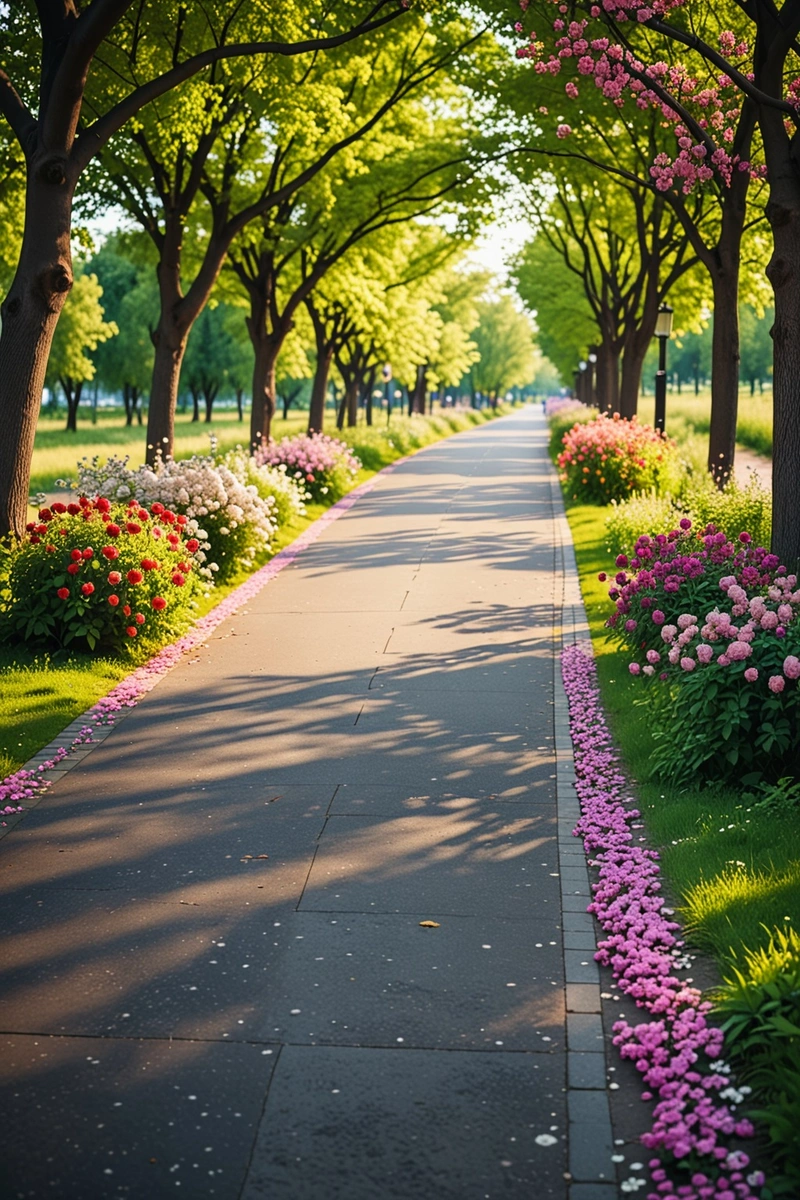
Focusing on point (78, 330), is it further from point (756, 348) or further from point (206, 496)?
point (756, 348)

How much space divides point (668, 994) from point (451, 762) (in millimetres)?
3500

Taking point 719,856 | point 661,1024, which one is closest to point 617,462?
point 719,856

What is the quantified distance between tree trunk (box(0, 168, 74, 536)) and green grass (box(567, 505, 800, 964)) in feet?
21.7

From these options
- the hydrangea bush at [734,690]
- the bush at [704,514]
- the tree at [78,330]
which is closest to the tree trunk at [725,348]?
the bush at [704,514]

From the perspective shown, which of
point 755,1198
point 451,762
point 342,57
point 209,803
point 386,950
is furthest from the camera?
point 342,57

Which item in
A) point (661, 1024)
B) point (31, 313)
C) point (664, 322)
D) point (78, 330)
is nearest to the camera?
point (661, 1024)

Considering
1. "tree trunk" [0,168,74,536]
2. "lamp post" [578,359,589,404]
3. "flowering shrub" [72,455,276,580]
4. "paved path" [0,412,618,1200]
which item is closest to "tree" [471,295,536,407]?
"lamp post" [578,359,589,404]

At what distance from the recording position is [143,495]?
1469 cm

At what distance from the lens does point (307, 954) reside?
5.30 meters

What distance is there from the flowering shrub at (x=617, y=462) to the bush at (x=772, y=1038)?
1718 centimetres

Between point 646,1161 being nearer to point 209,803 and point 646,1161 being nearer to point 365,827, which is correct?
point 365,827

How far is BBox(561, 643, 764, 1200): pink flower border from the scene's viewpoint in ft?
12.3

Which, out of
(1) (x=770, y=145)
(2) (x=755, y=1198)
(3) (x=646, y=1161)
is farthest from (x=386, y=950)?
(1) (x=770, y=145)

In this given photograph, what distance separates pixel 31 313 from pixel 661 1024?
9.35m
